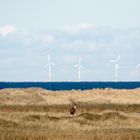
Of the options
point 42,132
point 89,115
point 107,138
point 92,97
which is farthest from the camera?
point 92,97

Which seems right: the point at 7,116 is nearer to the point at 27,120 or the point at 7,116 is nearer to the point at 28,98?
the point at 27,120

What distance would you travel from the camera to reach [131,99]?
93.2 meters

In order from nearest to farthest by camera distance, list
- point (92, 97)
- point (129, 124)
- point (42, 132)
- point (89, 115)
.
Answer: point (42, 132), point (129, 124), point (89, 115), point (92, 97)

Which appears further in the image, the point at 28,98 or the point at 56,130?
the point at 28,98

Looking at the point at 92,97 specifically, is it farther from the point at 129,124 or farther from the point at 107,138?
the point at 107,138

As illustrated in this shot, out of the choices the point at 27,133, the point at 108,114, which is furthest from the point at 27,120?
the point at 27,133

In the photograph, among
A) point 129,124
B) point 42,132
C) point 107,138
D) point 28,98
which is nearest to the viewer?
point 107,138

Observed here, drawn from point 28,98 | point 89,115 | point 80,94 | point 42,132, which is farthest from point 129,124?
point 80,94

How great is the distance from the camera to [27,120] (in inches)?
2127

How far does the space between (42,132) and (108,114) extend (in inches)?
636

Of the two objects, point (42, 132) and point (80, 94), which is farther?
point (80, 94)

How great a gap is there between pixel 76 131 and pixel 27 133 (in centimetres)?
424

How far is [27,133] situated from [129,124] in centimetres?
1241

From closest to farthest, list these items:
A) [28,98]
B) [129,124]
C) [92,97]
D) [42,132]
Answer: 1. [42,132]
2. [129,124]
3. [28,98]
4. [92,97]
